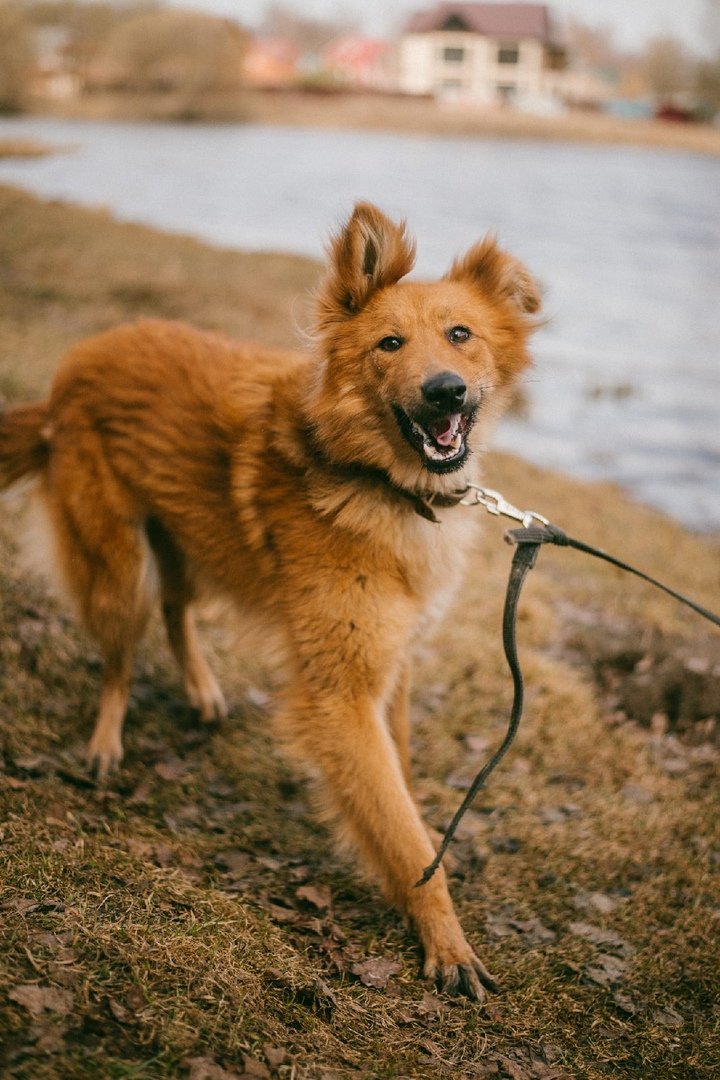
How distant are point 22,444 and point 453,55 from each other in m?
105

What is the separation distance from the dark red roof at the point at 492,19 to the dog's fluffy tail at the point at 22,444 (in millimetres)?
102723

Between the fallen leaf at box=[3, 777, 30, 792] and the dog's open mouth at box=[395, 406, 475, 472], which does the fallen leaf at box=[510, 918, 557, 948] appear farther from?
the fallen leaf at box=[3, 777, 30, 792]

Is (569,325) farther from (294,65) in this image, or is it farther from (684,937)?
(294,65)

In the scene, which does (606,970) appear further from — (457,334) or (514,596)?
(457,334)

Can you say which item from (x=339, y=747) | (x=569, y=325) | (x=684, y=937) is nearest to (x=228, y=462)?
(x=339, y=747)

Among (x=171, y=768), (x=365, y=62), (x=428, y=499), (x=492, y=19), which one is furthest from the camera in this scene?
(x=365, y=62)

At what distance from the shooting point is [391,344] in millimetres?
3355

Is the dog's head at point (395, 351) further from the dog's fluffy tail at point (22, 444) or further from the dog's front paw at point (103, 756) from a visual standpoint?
the dog's front paw at point (103, 756)

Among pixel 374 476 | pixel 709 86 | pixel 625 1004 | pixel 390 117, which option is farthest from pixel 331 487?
pixel 709 86

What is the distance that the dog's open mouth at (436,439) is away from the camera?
126 inches

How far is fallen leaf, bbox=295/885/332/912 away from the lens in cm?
335

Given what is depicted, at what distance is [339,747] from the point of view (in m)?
3.33

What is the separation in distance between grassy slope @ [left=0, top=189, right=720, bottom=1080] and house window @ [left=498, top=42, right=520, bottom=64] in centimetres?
10143

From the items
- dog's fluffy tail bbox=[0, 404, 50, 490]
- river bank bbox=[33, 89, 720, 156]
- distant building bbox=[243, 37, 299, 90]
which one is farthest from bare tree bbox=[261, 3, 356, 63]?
dog's fluffy tail bbox=[0, 404, 50, 490]
